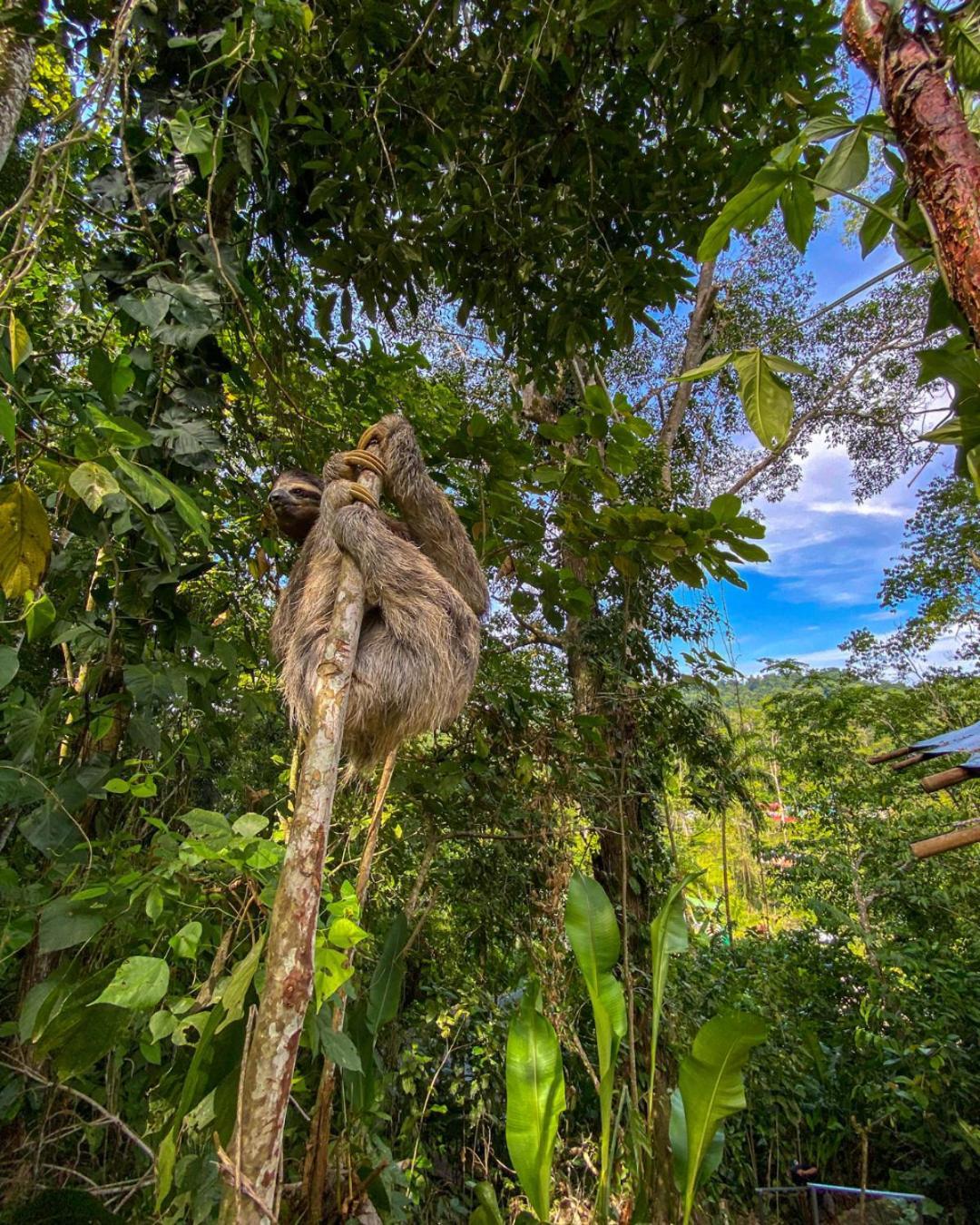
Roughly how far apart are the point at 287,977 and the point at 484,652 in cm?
228

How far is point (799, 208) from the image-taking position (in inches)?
38.5

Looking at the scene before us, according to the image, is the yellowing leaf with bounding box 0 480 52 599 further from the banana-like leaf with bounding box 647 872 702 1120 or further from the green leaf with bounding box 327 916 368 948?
the banana-like leaf with bounding box 647 872 702 1120

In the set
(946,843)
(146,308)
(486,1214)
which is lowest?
(486,1214)

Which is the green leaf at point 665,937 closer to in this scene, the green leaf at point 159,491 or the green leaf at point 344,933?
the green leaf at point 344,933

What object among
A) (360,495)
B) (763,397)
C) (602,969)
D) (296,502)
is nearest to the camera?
(763,397)

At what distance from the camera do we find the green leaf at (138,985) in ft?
3.46

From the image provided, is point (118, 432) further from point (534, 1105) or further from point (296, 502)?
point (534, 1105)

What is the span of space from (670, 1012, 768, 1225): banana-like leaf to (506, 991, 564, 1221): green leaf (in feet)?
0.91

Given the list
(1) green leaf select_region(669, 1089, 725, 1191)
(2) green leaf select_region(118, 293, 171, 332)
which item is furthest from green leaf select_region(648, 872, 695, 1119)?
(2) green leaf select_region(118, 293, 171, 332)

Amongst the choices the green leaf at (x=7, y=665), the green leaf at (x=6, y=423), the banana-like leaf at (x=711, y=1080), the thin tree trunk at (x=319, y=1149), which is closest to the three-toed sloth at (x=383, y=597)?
the thin tree trunk at (x=319, y=1149)

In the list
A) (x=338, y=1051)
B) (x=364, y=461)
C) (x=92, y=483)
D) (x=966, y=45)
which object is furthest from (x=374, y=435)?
(x=338, y=1051)

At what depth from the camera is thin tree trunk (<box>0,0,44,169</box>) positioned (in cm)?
140

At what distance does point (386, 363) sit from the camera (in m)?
2.61

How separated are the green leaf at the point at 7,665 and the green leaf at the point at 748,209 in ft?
4.83
